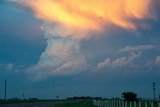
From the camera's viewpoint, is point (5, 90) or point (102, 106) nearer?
point (102, 106)

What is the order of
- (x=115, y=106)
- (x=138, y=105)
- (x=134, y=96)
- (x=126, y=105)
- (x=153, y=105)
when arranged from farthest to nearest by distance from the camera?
(x=134, y=96)
(x=115, y=106)
(x=126, y=105)
(x=138, y=105)
(x=153, y=105)

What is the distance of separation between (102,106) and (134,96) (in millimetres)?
40983

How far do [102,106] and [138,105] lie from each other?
3565cm

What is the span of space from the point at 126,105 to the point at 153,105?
1325cm

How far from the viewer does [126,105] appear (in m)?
51.0

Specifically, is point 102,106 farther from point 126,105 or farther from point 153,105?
point 153,105

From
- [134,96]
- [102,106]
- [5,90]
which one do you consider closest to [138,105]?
[102,106]

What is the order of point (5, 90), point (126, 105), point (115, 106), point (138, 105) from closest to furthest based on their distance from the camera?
1. point (138, 105)
2. point (126, 105)
3. point (115, 106)
4. point (5, 90)

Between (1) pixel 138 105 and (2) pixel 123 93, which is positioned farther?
(2) pixel 123 93

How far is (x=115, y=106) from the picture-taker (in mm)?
60812

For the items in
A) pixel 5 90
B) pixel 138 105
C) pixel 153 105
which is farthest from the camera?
pixel 5 90

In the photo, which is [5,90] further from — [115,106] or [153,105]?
[153,105]

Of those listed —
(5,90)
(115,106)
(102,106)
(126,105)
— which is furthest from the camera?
(5,90)

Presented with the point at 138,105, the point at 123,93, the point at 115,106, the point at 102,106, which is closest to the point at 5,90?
the point at 123,93
